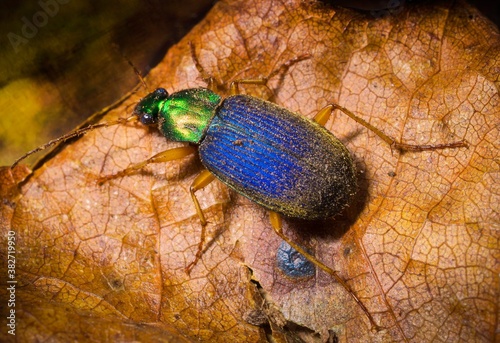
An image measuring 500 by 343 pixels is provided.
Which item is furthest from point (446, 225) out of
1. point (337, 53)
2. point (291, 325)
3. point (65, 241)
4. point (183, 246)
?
point (65, 241)

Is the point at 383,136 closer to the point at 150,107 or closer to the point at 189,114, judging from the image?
the point at 189,114

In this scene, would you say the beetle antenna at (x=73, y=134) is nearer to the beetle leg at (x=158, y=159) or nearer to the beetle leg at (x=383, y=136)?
the beetle leg at (x=158, y=159)

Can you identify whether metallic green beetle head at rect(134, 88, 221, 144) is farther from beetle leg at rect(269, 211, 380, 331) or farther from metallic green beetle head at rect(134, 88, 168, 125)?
beetle leg at rect(269, 211, 380, 331)

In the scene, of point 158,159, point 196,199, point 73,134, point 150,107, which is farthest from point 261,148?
point 73,134

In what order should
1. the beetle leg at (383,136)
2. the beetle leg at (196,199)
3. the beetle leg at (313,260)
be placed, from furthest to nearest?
the beetle leg at (196,199) < the beetle leg at (383,136) < the beetle leg at (313,260)

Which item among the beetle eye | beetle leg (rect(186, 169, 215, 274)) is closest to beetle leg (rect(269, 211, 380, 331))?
beetle leg (rect(186, 169, 215, 274))

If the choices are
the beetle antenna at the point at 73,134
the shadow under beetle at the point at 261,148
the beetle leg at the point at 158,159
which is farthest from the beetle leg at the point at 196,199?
the beetle antenna at the point at 73,134

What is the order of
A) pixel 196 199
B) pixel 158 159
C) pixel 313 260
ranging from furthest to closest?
pixel 158 159, pixel 196 199, pixel 313 260

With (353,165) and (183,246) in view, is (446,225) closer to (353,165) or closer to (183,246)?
(353,165)
